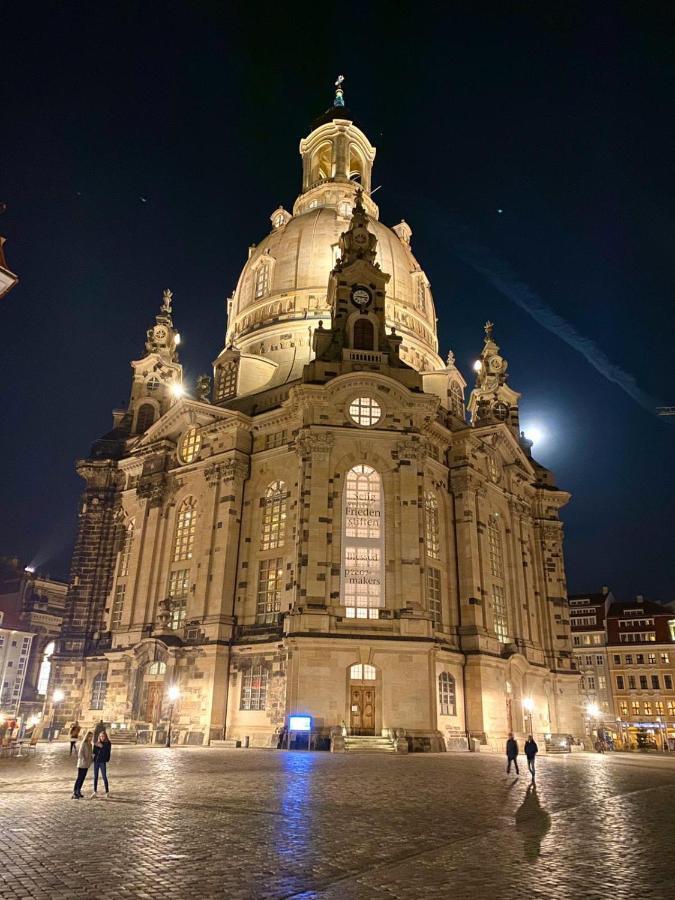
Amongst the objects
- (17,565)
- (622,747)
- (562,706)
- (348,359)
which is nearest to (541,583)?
(562,706)

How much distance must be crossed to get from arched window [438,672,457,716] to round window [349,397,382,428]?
17.5 metres

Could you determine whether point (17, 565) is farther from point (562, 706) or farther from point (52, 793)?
point (52, 793)

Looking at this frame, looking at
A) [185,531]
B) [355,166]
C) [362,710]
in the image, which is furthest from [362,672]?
[355,166]

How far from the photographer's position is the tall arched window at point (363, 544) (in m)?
43.0

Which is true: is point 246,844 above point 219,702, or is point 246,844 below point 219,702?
below

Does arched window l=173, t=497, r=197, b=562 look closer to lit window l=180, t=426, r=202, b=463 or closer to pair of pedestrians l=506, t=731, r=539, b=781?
lit window l=180, t=426, r=202, b=463

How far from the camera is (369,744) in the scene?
125 ft

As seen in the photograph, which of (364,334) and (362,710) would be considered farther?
(364,334)

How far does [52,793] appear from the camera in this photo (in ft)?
60.1

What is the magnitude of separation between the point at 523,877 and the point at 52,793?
43.9 feet

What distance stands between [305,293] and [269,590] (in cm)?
3034

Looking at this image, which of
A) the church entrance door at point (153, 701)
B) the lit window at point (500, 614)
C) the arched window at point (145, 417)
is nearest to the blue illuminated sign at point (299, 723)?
the church entrance door at point (153, 701)

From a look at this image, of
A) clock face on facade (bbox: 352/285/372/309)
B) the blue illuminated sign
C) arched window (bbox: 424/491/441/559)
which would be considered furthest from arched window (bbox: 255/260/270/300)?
the blue illuminated sign

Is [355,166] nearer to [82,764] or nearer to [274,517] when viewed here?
[274,517]
